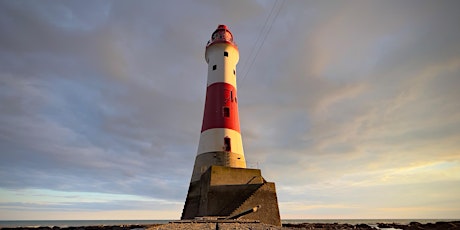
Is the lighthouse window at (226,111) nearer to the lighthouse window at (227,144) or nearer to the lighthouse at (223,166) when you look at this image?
the lighthouse at (223,166)

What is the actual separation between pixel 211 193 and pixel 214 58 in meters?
11.0

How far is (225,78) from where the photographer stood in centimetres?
2042

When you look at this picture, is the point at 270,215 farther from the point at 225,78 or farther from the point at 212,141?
the point at 225,78

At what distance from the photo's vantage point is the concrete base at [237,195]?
13977mm

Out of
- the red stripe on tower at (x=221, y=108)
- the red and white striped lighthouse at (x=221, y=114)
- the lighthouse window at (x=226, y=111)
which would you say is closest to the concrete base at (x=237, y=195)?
the red and white striped lighthouse at (x=221, y=114)

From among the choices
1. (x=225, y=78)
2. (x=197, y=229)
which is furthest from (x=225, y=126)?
(x=197, y=229)

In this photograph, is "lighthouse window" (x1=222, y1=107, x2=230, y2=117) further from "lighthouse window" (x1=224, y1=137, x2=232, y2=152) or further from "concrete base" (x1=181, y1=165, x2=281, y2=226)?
"concrete base" (x1=181, y1=165, x2=281, y2=226)

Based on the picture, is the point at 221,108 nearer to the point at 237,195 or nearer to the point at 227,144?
the point at 227,144

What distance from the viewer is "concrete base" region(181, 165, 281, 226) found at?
14.0 meters

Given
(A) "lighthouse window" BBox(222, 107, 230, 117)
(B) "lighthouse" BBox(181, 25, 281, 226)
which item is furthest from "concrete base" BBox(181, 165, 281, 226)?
(A) "lighthouse window" BBox(222, 107, 230, 117)

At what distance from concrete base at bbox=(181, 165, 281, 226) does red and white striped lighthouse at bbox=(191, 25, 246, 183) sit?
7.08 feet

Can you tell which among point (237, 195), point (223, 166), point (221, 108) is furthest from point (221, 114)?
point (237, 195)

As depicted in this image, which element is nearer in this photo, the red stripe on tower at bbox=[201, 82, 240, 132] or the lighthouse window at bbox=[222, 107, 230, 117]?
the red stripe on tower at bbox=[201, 82, 240, 132]

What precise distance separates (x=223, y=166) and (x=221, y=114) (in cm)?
437
